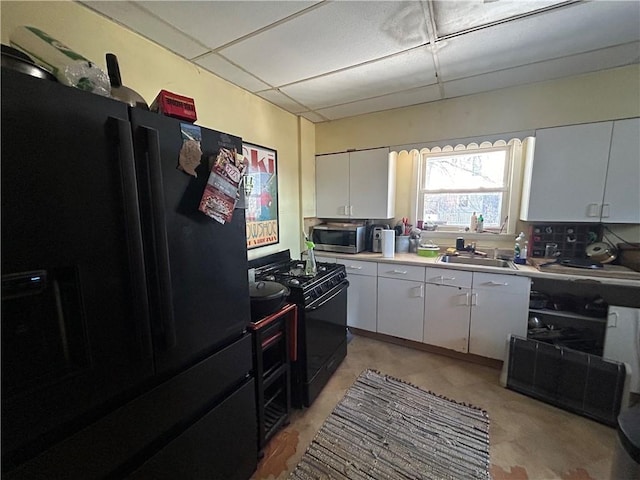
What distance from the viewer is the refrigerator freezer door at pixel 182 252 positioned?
0.85 meters

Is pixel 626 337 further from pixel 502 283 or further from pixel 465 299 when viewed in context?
pixel 465 299

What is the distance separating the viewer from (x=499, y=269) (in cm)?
220

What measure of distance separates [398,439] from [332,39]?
255cm

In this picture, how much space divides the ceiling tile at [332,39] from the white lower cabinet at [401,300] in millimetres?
1830

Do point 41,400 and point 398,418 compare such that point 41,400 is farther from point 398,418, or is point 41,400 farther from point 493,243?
point 493,243

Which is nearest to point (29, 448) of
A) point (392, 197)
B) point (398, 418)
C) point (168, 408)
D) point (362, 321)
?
point (168, 408)

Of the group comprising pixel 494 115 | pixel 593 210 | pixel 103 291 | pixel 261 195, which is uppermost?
pixel 494 115

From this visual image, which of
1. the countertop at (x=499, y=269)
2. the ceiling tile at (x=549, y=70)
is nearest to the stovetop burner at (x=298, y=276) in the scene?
the countertop at (x=499, y=269)

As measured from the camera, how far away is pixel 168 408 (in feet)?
3.16

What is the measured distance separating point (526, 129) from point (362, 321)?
7.86 feet

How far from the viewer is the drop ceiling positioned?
1.34 m

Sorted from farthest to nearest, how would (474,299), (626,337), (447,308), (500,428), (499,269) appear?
(447,308) → (474,299) → (499,269) → (626,337) → (500,428)

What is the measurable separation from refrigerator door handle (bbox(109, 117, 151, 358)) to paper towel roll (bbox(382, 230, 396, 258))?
90.5 inches

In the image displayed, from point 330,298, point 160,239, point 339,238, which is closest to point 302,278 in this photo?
point 330,298
